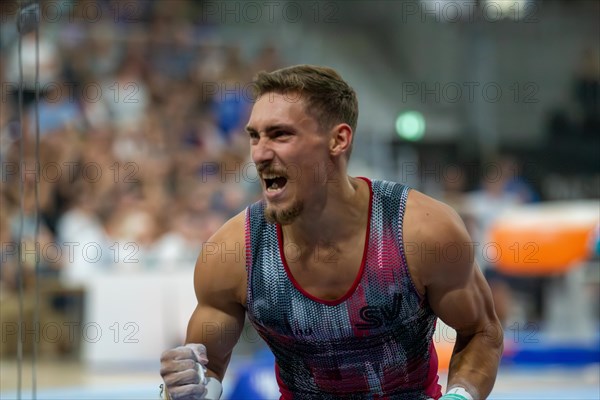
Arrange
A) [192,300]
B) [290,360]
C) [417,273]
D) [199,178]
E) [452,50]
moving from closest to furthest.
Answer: [417,273], [290,360], [192,300], [199,178], [452,50]

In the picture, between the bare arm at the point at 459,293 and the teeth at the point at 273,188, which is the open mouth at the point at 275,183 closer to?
the teeth at the point at 273,188

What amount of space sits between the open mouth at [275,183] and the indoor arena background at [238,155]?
2.60 meters

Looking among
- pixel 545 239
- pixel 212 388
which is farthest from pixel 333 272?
pixel 545 239

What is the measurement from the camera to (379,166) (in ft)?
37.5

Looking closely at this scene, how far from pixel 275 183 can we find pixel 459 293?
0.78 meters

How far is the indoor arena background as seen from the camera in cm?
873

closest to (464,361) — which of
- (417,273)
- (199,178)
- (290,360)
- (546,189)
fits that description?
(417,273)

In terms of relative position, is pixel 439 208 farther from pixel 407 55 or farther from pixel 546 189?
pixel 407 55

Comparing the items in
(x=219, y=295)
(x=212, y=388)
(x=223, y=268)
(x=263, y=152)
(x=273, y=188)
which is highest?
(x=263, y=152)

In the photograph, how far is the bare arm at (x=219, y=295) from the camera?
3592mm

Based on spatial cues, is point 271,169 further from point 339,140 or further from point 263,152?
point 339,140

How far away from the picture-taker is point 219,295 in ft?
11.9

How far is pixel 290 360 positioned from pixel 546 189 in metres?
9.15

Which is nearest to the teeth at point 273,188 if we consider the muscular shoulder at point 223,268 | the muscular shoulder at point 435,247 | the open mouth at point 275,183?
the open mouth at point 275,183
